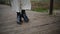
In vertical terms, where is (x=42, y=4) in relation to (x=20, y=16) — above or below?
above

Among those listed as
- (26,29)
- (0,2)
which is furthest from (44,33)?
(0,2)

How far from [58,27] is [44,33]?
47 cm

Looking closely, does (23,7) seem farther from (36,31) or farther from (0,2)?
(0,2)

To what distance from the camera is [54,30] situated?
2.52 meters

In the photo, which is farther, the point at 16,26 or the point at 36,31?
the point at 16,26

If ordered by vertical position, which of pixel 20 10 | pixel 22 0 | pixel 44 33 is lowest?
pixel 44 33

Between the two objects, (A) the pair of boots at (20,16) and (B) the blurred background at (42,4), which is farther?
(B) the blurred background at (42,4)

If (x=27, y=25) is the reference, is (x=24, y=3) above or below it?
above

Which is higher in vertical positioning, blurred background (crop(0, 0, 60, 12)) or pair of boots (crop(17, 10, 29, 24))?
blurred background (crop(0, 0, 60, 12))

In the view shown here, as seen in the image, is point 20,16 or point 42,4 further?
point 42,4

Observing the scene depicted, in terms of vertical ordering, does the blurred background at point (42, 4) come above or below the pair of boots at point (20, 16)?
above

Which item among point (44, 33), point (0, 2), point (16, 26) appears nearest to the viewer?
point (44, 33)

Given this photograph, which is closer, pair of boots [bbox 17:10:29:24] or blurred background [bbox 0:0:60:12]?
pair of boots [bbox 17:10:29:24]

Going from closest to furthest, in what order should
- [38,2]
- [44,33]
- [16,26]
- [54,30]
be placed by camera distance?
[44,33] < [54,30] < [16,26] < [38,2]
